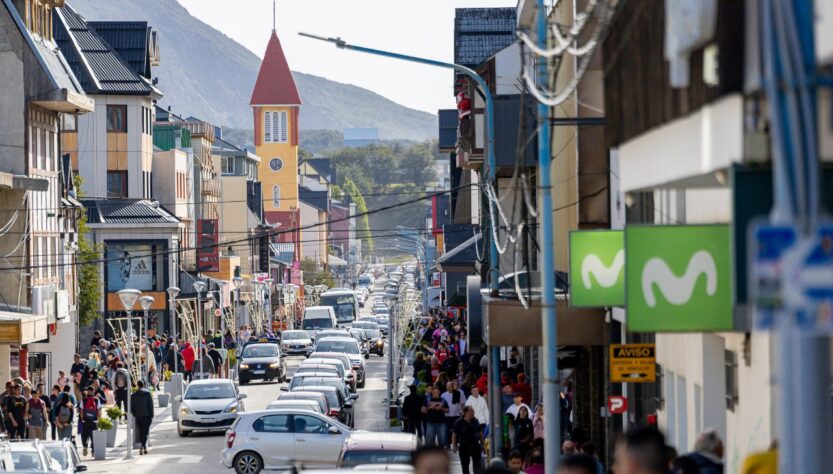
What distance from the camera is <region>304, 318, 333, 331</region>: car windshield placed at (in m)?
81.4

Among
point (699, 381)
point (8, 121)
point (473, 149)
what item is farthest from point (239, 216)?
point (699, 381)

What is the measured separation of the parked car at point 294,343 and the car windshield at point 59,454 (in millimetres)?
46221

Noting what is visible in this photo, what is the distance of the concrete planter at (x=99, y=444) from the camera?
33.0 meters

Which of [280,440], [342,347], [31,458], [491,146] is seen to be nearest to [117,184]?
[342,347]

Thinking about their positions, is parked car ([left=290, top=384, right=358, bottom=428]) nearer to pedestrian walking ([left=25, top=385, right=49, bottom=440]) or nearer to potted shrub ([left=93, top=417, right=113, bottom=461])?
potted shrub ([left=93, top=417, right=113, bottom=461])

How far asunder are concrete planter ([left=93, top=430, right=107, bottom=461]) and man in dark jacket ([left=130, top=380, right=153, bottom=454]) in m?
0.93

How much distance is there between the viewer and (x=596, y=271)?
18.0 metres

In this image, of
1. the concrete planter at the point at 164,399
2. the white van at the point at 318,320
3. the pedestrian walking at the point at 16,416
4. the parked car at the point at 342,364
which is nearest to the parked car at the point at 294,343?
the white van at the point at 318,320

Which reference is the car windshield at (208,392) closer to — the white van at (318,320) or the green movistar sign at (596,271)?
the green movistar sign at (596,271)

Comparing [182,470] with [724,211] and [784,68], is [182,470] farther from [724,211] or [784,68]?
[784,68]

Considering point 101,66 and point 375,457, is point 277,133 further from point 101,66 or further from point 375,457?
point 375,457

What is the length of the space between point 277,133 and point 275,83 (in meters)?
6.69

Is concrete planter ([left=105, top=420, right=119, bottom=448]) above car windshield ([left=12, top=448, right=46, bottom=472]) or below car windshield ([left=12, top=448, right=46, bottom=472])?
below

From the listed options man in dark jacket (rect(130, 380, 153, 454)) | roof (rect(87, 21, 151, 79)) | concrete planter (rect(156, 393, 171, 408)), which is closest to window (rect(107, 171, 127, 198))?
roof (rect(87, 21, 151, 79))
